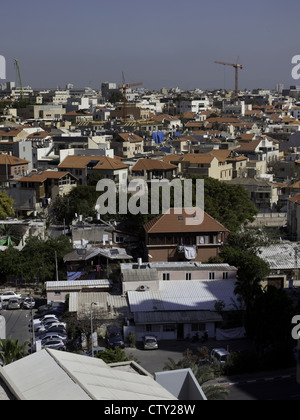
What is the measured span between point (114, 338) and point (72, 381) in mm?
6770

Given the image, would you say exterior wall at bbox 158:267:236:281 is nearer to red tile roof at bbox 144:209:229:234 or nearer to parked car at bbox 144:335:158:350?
red tile roof at bbox 144:209:229:234

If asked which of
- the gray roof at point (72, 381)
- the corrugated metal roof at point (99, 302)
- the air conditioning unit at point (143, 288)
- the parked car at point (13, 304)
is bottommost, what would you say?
the parked car at point (13, 304)

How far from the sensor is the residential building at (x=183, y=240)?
20.5 meters

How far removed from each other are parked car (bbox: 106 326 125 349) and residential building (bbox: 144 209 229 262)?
560cm

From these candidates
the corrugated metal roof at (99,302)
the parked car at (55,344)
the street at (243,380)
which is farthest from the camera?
the corrugated metal roof at (99,302)

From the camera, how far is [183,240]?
20594 millimetres

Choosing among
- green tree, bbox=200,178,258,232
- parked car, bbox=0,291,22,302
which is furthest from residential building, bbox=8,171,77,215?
parked car, bbox=0,291,22,302

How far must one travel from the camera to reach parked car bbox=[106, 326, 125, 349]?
47.5 feet

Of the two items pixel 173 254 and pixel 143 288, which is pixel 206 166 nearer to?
pixel 173 254

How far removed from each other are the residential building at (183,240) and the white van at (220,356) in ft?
22.6

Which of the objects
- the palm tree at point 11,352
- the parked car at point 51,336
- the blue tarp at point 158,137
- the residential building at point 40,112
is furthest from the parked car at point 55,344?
the residential building at point 40,112

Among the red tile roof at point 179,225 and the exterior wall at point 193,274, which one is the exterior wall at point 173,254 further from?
the exterior wall at point 193,274

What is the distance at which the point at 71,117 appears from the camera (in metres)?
62.8

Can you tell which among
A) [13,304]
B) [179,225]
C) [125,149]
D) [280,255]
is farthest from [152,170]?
[13,304]
